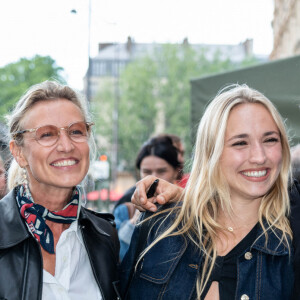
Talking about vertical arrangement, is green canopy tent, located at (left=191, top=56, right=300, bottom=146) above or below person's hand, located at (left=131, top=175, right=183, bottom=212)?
above

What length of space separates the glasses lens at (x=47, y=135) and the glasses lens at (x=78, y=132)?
96 millimetres

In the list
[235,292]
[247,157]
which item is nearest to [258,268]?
[235,292]

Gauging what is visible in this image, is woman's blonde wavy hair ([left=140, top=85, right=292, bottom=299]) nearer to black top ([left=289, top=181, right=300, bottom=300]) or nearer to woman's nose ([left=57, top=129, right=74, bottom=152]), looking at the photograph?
black top ([left=289, top=181, right=300, bottom=300])

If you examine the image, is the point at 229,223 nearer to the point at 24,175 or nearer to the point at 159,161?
the point at 24,175

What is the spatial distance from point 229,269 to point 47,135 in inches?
48.6

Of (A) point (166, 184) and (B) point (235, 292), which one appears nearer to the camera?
(B) point (235, 292)

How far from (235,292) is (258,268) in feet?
0.61

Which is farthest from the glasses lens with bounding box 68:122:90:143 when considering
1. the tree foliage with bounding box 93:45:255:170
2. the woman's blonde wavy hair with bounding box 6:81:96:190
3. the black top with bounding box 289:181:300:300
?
the tree foliage with bounding box 93:45:255:170

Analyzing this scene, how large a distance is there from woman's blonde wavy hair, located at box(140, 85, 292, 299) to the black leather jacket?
0.25m

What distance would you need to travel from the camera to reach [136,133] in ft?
118

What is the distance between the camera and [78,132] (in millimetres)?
2537

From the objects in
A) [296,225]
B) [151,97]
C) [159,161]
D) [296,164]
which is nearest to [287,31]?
[159,161]

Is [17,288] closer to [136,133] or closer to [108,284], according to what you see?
[108,284]

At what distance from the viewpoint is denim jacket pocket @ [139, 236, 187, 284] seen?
243 centimetres
